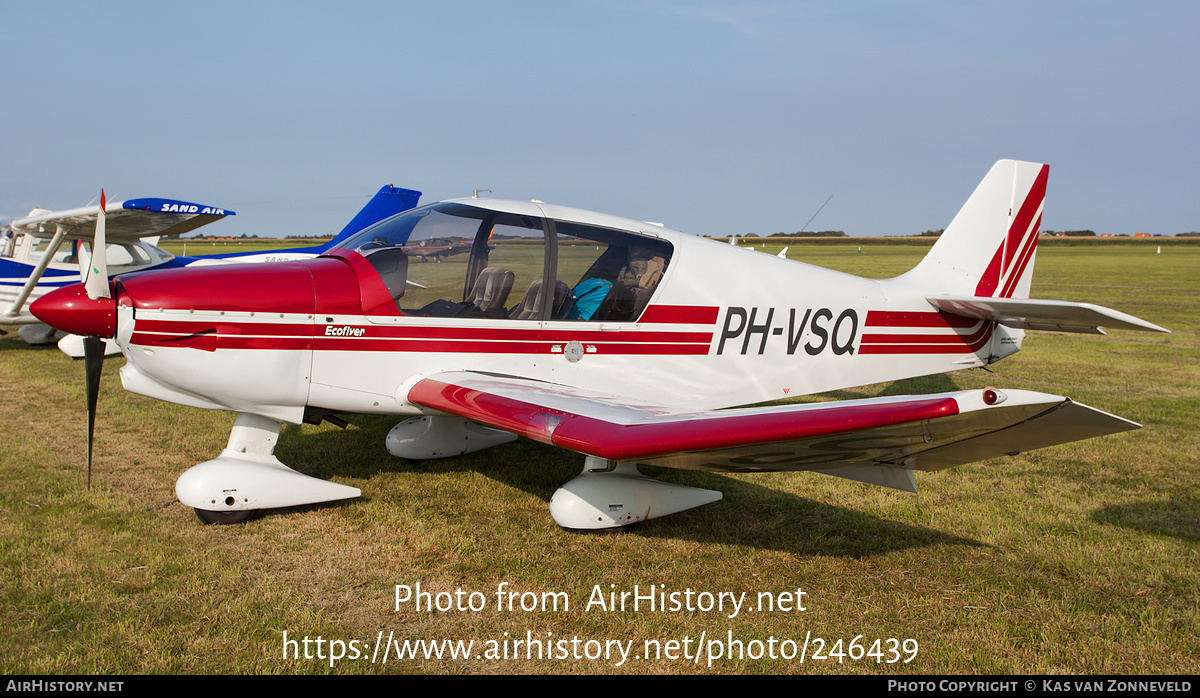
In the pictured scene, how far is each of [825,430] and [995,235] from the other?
496 cm

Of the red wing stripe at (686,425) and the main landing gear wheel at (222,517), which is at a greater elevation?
the red wing stripe at (686,425)

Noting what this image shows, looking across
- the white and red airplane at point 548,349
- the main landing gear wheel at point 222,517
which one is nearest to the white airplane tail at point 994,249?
the white and red airplane at point 548,349

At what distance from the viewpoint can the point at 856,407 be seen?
3.00 meters

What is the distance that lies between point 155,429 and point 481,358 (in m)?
3.80

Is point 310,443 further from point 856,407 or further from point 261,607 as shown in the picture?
point 856,407

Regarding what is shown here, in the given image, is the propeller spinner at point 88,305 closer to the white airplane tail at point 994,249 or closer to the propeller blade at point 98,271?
the propeller blade at point 98,271

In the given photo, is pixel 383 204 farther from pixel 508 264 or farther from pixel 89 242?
pixel 508 264

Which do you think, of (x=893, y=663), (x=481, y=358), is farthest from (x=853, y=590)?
(x=481, y=358)

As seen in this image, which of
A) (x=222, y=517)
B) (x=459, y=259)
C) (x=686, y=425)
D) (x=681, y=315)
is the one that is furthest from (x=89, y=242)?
(x=686, y=425)

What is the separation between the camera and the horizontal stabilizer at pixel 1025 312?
5.62 m

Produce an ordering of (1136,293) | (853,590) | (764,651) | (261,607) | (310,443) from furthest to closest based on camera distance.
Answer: (1136,293), (310,443), (853,590), (261,607), (764,651)

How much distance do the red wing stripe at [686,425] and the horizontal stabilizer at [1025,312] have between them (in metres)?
3.53

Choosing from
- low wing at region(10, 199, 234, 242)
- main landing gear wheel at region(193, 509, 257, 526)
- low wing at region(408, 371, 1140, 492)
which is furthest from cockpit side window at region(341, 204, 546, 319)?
low wing at region(10, 199, 234, 242)

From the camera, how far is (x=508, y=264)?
495 cm
